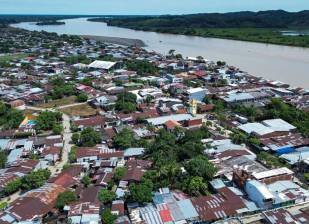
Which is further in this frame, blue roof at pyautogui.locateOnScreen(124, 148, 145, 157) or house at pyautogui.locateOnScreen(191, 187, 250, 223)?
blue roof at pyautogui.locateOnScreen(124, 148, 145, 157)

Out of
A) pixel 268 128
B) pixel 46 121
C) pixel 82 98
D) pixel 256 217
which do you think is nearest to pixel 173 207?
pixel 256 217

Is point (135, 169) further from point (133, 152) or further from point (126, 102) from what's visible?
point (126, 102)

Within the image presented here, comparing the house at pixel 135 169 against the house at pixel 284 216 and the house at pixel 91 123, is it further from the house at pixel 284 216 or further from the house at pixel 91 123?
the house at pixel 91 123

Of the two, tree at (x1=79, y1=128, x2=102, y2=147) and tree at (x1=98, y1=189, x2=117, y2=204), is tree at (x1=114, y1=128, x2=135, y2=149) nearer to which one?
tree at (x1=79, y1=128, x2=102, y2=147)

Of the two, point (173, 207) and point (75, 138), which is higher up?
point (173, 207)

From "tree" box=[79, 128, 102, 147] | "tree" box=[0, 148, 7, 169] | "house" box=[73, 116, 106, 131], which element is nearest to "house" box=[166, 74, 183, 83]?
"house" box=[73, 116, 106, 131]

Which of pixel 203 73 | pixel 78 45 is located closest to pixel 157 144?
pixel 203 73
